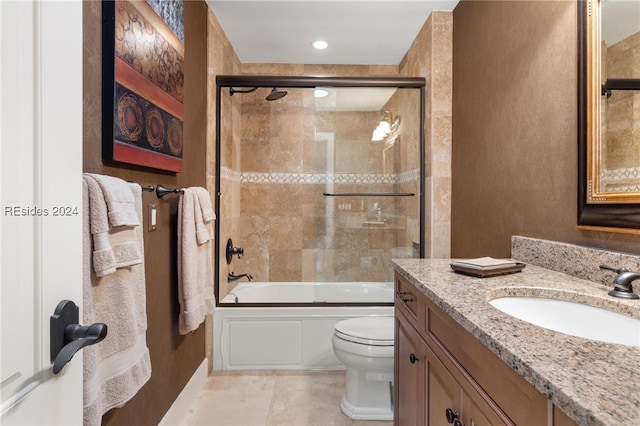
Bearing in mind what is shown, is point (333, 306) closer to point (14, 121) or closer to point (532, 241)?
point (532, 241)

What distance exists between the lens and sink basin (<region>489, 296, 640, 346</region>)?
86 cm

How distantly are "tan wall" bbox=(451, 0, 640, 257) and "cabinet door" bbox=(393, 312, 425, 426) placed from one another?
27.9 inches

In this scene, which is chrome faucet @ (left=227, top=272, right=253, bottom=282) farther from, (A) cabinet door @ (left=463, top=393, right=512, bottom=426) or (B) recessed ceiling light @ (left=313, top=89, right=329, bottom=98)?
(A) cabinet door @ (left=463, top=393, right=512, bottom=426)

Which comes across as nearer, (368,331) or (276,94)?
(368,331)

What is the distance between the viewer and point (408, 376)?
4.37 feet

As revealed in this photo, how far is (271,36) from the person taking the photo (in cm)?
279

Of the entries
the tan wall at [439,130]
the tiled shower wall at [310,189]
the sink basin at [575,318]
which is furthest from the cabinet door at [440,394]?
the tiled shower wall at [310,189]

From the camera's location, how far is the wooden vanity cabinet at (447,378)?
62cm

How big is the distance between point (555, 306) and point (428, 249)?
1502 mm

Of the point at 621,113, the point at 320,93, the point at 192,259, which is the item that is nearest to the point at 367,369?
the point at 192,259

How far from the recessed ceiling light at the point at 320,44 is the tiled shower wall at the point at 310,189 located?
38 cm

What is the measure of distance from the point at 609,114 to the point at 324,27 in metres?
2.08

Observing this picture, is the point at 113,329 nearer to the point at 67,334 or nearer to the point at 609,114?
the point at 67,334

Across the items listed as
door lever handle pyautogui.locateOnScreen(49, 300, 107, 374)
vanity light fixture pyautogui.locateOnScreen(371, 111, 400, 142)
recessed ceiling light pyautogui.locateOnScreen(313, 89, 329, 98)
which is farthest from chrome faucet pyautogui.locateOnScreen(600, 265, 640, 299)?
recessed ceiling light pyautogui.locateOnScreen(313, 89, 329, 98)
